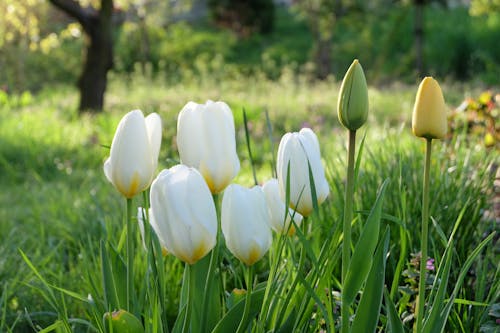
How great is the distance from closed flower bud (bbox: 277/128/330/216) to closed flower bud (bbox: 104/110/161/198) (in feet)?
0.77

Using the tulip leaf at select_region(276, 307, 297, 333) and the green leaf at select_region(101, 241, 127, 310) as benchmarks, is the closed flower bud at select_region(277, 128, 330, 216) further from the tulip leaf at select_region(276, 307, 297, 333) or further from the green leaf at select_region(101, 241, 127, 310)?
the green leaf at select_region(101, 241, 127, 310)

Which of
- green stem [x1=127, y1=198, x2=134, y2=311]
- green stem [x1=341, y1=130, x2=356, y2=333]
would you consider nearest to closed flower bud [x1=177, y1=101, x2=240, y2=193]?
green stem [x1=127, y1=198, x2=134, y2=311]

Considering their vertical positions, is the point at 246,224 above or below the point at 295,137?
below

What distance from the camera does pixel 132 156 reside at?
3.91ft

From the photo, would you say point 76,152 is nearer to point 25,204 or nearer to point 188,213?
point 25,204

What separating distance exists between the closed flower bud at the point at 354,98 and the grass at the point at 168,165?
30 cm

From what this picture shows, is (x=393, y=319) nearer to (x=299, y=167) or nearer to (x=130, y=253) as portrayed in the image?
(x=299, y=167)

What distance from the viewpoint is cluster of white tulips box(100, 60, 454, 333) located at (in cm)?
103

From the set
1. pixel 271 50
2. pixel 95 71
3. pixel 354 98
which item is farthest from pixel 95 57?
pixel 271 50

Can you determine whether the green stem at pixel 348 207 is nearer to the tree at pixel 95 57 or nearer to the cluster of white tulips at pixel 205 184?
the cluster of white tulips at pixel 205 184

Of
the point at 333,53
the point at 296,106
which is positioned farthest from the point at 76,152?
the point at 333,53

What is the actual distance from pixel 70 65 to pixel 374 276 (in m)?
15.6

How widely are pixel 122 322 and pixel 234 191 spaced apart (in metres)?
0.29

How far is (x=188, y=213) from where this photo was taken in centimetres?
107
